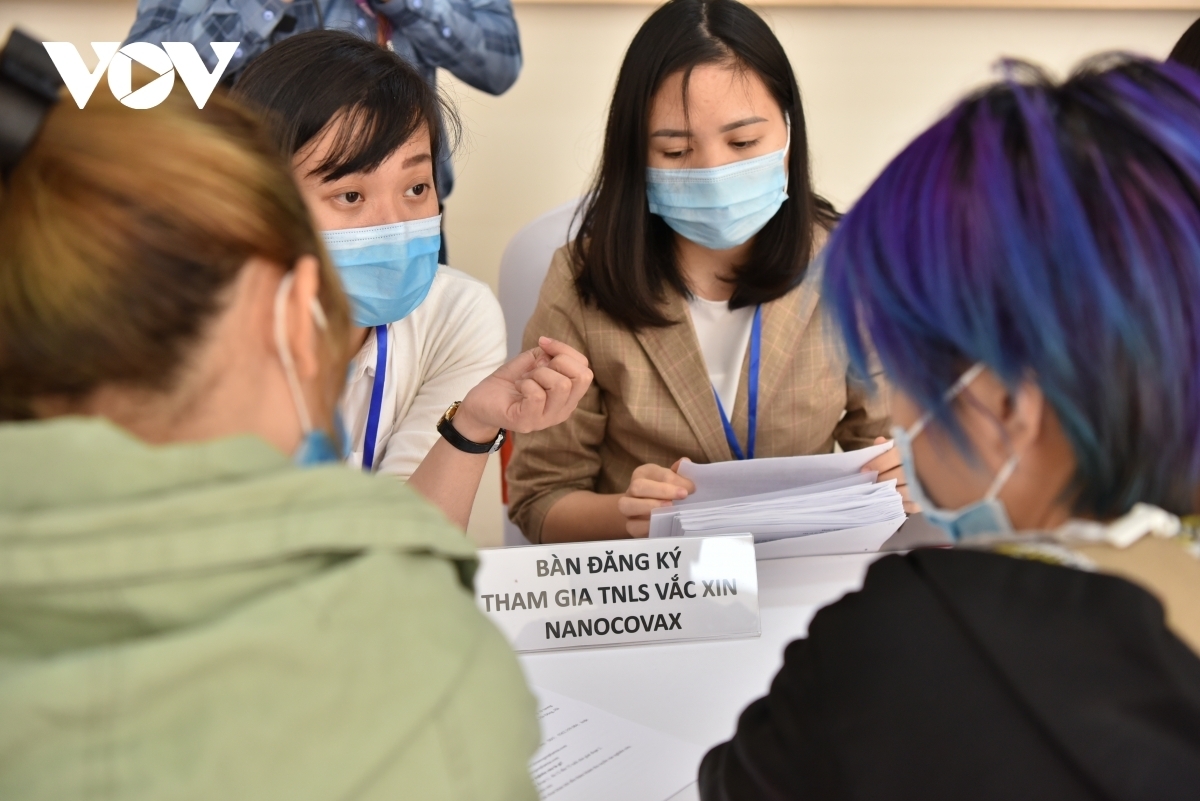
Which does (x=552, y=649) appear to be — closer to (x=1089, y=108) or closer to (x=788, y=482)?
(x=788, y=482)

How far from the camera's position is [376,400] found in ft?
4.77

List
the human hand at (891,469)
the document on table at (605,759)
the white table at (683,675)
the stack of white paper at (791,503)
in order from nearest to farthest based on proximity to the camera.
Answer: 1. the document on table at (605,759)
2. the white table at (683,675)
3. the stack of white paper at (791,503)
4. the human hand at (891,469)

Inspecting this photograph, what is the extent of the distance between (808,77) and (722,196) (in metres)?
1.26

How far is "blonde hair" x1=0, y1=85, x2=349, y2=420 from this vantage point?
0.52 metres

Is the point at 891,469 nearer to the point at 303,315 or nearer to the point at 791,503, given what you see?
the point at 791,503

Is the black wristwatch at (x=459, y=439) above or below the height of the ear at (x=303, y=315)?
below

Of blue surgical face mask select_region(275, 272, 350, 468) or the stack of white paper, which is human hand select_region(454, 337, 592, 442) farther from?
blue surgical face mask select_region(275, 272, 350, 468)

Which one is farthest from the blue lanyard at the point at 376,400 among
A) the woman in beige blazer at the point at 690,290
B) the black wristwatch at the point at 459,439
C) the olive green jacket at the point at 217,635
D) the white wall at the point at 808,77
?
the white wall at the point at 808,77

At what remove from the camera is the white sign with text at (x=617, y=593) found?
110 centimetres

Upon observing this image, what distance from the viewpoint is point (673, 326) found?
1.57 m

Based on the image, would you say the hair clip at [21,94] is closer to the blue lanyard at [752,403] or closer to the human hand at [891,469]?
the human hand at [891,469]

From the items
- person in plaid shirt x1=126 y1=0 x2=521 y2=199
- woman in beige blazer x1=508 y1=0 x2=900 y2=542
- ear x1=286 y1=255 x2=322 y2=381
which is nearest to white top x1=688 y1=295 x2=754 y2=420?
woman in beige blazer x1=508 y1=0 x2=900 y2=542

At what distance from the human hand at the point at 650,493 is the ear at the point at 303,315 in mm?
687

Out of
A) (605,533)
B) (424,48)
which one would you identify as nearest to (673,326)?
(605,533)
